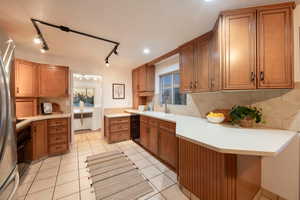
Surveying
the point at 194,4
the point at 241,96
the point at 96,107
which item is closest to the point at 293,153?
the point at 241,96

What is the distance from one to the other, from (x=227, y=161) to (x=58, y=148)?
348 centimetres

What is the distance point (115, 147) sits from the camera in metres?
3.41

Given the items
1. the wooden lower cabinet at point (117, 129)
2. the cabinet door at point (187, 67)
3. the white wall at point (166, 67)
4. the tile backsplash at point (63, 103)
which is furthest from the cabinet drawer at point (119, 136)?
the cabinet door at point (187, 67)

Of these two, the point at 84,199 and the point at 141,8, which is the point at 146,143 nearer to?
the point at 84,199

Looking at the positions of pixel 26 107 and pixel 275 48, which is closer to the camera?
pixel 275 48

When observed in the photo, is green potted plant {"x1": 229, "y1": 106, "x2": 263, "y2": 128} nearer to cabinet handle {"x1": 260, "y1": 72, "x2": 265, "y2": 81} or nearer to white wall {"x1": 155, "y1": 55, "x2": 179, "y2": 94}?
cabinet handle {"x1": 260, "y1": 72, "x2": 265, "y2": 81}

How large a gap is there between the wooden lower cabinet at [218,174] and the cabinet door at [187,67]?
113 cm

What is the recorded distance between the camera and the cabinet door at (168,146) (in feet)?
7.31

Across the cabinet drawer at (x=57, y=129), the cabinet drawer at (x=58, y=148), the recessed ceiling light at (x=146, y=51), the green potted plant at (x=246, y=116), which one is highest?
the recessed ceiling light at (x=146, y=51)

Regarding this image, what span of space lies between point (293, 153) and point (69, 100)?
4.66m

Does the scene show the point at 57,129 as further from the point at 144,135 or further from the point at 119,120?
the point at 144,135

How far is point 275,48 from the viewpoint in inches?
55.2

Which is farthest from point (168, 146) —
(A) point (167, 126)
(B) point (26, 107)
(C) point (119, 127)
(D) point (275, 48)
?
(B) point (26, 107)

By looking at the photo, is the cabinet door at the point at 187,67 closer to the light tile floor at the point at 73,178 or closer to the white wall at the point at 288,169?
the white wall at the point at 288,169
